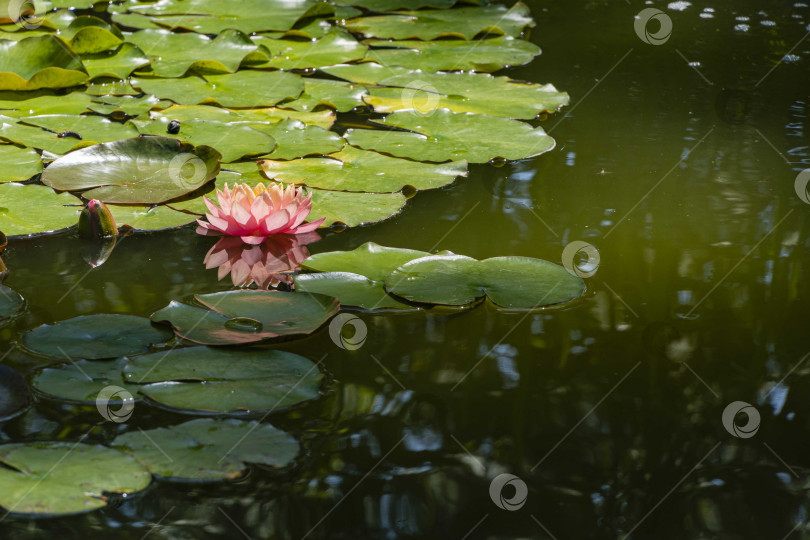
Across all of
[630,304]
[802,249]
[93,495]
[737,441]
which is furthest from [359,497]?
[802,249]

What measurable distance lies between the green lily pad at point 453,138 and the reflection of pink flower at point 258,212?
532mm

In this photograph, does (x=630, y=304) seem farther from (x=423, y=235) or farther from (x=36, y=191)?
(x=36, y=191)

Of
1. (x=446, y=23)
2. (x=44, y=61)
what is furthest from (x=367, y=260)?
(x=446, y=23)

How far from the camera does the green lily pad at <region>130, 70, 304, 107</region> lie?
2.62 meters

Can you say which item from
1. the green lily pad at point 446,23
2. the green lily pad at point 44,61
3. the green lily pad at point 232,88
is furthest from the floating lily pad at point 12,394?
the green lily pad at point 446,23

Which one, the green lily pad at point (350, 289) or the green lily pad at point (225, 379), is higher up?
the green lily pad at point (225, 379)

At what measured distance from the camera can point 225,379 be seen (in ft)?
4.22

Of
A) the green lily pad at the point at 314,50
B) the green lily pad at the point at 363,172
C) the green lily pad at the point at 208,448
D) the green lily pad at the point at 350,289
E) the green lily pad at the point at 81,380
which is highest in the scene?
the green lily pad at the point at 208,448

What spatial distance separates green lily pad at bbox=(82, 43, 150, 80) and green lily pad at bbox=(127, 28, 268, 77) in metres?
0.06

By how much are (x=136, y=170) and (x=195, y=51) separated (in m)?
1.13

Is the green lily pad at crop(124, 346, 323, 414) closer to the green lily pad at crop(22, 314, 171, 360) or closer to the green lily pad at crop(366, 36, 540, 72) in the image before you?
the green lily pad at crop(22, 314, 171, 360)

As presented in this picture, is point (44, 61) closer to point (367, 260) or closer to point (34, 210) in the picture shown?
point (34, 210)

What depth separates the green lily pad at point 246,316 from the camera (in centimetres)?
139

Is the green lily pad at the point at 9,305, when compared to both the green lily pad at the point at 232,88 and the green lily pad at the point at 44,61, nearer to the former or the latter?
the green lily pad at the point at 232,88
